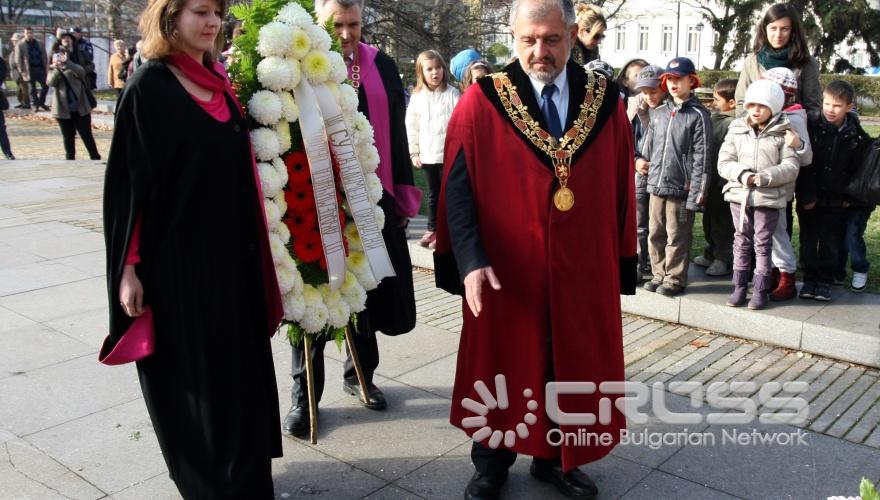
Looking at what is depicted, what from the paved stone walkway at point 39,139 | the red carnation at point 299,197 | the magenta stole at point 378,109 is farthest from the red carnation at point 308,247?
the paved stone walkway at point 39,139

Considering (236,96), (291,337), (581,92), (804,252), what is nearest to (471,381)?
(291,337)

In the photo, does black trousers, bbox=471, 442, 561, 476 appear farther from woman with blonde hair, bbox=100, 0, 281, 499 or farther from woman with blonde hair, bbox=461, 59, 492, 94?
woman with blonde hair, bbox=461, 59, 492, 94

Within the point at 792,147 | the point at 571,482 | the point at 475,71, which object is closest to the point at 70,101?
the point at 475,71

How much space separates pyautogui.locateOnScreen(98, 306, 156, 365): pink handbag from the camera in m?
3.01

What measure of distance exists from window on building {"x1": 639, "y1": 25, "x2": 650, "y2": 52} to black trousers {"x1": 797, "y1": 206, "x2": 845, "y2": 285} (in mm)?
56608

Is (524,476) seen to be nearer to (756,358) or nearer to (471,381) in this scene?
(471,381)

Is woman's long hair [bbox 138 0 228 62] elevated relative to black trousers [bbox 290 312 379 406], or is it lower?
elevated

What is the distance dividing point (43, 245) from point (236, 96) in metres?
5.60

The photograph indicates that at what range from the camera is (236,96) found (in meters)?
3.38

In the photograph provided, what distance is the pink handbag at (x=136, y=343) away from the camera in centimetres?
301

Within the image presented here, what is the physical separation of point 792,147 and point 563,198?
2.96 metres

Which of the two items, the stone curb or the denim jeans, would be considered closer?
the stone curb

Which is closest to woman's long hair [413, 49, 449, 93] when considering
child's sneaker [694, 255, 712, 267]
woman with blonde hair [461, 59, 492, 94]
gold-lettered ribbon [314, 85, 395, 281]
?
woman with blonde hair [461, 59, 492, 94]

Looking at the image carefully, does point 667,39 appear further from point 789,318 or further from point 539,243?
point 539,243
